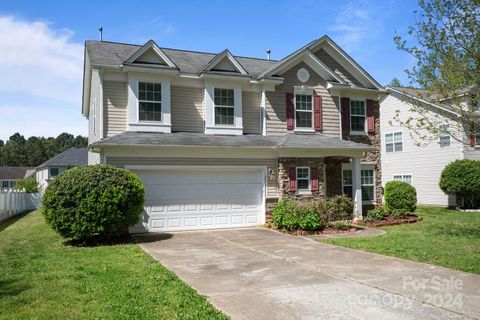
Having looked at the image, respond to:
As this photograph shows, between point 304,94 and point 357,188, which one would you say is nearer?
point 357,188

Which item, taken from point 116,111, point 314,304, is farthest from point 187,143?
point 314,304

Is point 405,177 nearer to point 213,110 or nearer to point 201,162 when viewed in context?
point 213,110

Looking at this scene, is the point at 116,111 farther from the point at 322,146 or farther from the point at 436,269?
the point at 436,269

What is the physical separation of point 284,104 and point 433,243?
8.41m

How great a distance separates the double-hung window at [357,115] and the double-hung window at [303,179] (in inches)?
161

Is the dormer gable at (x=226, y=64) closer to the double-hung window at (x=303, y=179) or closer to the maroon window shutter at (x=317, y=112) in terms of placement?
the maroon window shutter at (x=317, y=112)

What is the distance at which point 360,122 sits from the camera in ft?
62.9

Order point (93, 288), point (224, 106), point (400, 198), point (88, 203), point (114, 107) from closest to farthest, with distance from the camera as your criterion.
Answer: point (93, 288)
point (88, 203)
point (114, 107)
point (224, 106)
point (400, 198)

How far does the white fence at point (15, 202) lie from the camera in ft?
71.4

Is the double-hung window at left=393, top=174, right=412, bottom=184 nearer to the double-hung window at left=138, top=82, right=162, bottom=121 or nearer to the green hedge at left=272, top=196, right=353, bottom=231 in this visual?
the green hedge at left=272, top=196, right=353, bottom=231

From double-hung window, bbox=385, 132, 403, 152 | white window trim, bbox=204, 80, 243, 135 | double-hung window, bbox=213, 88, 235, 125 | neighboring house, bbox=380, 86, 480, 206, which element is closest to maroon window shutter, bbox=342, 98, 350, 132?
neighboring house, bbox=380, 86, 480, 206

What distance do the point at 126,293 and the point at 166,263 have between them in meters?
2.64

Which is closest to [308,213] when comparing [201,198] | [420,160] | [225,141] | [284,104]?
[201,198]

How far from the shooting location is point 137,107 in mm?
15164
